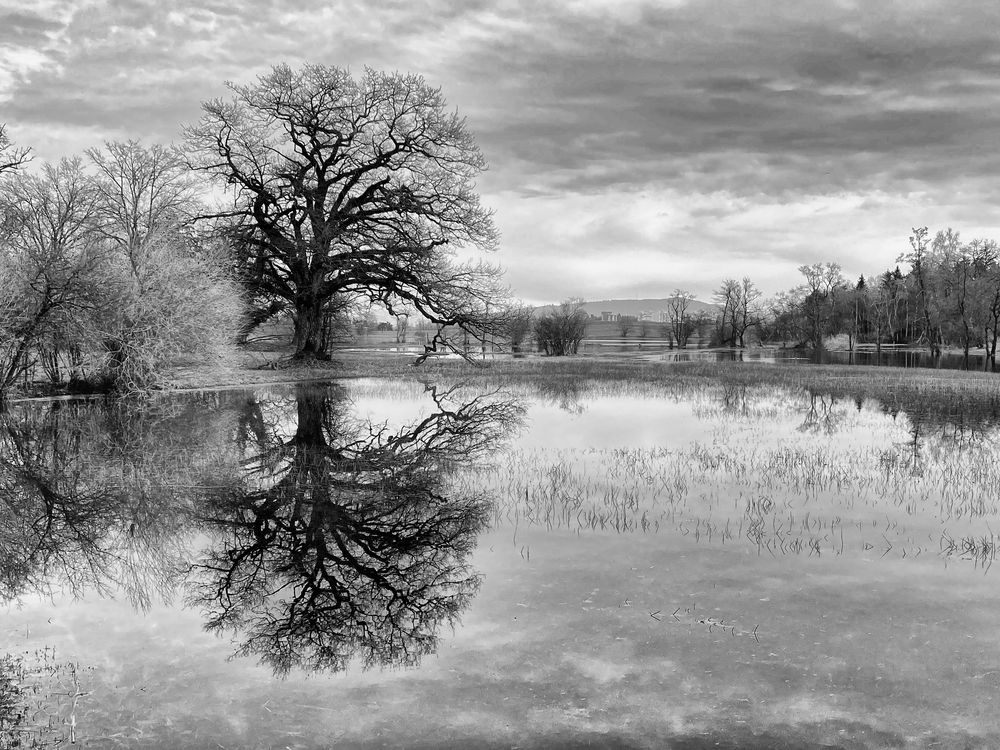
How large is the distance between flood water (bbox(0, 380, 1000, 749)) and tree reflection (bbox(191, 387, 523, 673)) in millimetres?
52

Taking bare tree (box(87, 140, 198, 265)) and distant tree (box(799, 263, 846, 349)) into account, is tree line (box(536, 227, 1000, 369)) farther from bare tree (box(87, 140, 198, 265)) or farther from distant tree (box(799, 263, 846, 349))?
bare tree (box(87, 140, 198, 265))

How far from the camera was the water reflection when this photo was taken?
7.71 metres

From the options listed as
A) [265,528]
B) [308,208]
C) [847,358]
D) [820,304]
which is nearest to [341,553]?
[265,528]

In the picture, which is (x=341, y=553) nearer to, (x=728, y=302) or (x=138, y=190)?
(x=138, y=190)

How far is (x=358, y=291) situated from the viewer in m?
46.7

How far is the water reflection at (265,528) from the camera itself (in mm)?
7707

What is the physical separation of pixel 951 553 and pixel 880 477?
5.07 m

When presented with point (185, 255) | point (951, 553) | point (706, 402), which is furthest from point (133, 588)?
point (185, 255)

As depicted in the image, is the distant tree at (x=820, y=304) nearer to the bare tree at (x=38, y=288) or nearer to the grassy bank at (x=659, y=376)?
the grassy bank at (x=659, y=376)

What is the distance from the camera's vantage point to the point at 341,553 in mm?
9719

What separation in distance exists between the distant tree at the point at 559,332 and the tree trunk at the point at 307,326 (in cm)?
3577

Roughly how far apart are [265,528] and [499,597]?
440 cm

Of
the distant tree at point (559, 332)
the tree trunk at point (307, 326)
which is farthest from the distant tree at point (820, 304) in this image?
the tree trunk at point (307, 326)

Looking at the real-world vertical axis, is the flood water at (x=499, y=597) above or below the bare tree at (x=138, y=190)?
below
